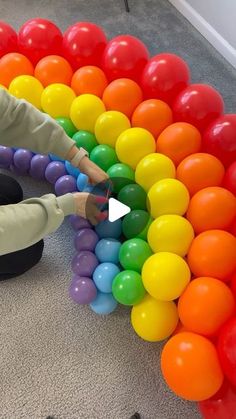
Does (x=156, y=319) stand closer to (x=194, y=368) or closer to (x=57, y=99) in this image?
(x=194, y=368)

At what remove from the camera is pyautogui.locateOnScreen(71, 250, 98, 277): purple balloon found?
1027 mm

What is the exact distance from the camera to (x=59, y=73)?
1204 mm

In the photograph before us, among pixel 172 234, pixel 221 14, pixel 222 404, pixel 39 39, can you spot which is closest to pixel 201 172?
pixel 172 234

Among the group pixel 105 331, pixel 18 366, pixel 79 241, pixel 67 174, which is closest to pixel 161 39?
pixel 67 174

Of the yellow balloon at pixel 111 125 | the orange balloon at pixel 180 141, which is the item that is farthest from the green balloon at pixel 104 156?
the orange balloon at pixel 180 141

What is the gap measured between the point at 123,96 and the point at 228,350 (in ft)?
2.27

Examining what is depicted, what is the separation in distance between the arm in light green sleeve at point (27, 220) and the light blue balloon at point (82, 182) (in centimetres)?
18

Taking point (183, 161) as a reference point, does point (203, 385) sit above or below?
below

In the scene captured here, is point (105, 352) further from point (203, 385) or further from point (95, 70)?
point (95, 70)

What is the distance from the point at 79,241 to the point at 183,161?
0.33 metres

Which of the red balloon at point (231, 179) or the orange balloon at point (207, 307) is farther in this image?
the red balloon at point (231, 179)

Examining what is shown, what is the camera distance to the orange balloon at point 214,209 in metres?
0.94

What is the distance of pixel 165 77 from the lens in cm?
112
